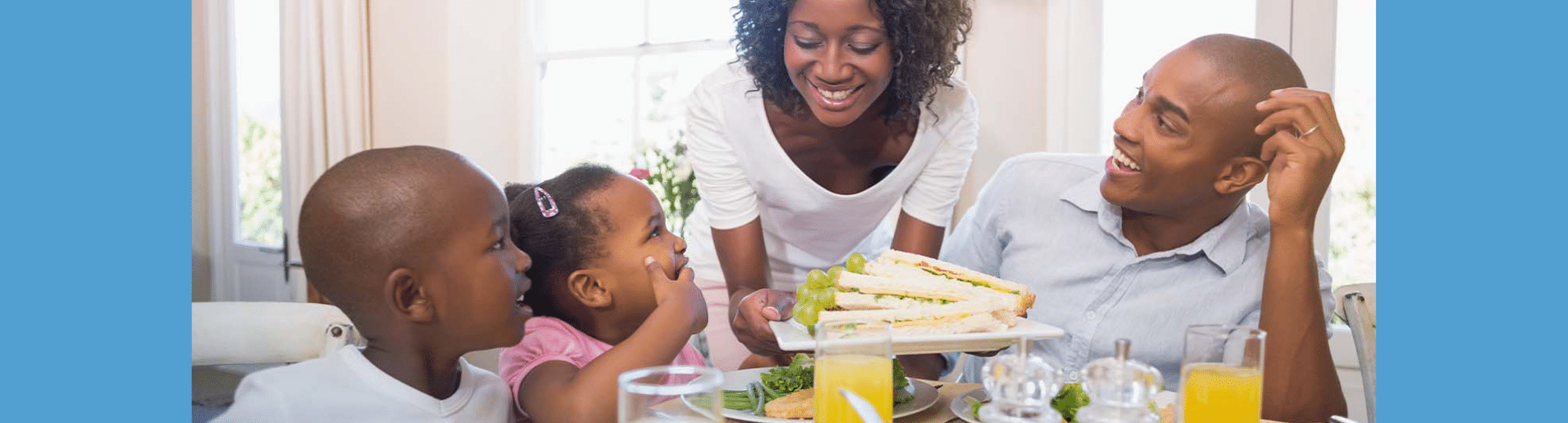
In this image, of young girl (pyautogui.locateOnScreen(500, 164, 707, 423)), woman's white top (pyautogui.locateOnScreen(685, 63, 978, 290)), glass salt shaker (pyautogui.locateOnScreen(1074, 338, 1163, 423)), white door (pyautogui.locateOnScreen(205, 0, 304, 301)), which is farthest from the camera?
woman's white top (pyautogui.locateOnScreen(685, 63, 978, 290))

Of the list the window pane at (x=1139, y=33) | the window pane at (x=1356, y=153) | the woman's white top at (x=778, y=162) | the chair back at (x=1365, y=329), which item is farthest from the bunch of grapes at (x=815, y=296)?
the window pane at (x=1356, y=153)

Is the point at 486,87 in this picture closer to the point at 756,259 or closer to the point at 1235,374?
the point at 756,259

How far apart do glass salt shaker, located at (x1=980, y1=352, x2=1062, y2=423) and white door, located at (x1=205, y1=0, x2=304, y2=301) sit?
1.37 m

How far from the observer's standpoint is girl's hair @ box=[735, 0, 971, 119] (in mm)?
2004

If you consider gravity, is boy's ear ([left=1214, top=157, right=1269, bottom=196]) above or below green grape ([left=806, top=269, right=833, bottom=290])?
above

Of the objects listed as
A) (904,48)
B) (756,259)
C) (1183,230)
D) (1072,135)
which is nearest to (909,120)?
(904,48)

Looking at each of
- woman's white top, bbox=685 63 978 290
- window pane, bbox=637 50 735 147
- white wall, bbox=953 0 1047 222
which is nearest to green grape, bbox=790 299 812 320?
woman's white top, bbox=685 63 978 290

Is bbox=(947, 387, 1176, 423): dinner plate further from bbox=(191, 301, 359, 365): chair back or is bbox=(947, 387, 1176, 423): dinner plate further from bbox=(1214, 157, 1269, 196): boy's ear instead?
bbox=(191, 301, 359, 365): chair back

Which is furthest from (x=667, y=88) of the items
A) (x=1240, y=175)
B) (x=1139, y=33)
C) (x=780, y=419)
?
(x=780, y=419)

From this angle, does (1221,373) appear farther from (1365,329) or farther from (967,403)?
(1365,329)

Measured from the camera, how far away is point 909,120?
7.00 feet

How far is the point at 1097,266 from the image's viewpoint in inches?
73.6

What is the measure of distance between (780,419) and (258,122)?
1.34 metres

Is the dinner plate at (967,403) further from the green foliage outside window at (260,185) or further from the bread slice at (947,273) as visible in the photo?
the green foliage outside window at (260,185)
